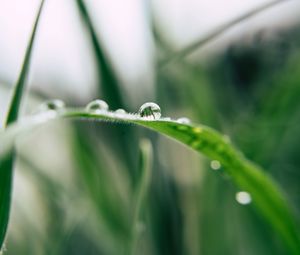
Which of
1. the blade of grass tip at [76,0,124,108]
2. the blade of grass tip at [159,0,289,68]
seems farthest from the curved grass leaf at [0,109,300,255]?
the blade of grass tip at [76,0,124,108]

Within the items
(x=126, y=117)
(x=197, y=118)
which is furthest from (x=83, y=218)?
(x=126, y=117)

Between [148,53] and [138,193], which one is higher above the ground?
[148,53]

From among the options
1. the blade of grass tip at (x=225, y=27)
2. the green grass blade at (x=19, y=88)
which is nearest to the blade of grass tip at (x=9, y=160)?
the green grass blade at (x=19, y=88)

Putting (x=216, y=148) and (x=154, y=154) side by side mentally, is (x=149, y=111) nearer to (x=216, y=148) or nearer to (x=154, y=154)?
(x=216, y=148)

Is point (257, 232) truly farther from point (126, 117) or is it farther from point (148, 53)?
point (126, 117)

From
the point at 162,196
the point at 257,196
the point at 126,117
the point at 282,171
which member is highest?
the point at 282,171

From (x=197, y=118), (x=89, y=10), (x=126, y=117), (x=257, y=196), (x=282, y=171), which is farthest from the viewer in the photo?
(x=282, y=171)

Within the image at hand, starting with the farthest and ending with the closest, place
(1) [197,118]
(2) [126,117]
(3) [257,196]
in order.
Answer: (1) [197,118] → (3) [257,196] → (2) [126,117]
